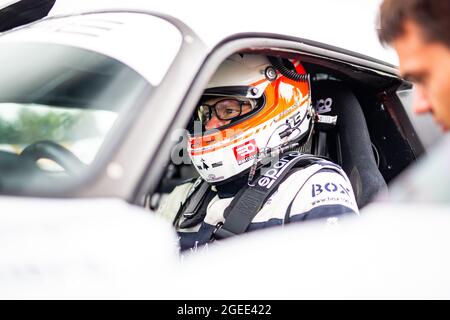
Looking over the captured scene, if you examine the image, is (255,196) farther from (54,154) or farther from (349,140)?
(54,154)

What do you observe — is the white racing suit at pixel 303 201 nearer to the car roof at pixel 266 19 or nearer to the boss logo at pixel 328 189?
the boss logo at pixel 328 189

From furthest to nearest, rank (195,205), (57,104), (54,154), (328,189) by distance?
1. (195,205)
2. (328,189)
3. (57,104)
4. (54,154)

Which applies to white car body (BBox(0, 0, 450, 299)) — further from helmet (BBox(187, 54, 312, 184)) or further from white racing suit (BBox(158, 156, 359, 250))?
helmet (BBox(187, 54, 312, 184))

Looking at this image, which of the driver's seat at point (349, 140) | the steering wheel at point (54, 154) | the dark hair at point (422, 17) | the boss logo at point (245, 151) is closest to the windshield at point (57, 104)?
the steering wheel at point (54, 154)

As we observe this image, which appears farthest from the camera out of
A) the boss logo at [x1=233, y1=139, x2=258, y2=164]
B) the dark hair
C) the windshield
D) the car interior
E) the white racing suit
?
the car interior

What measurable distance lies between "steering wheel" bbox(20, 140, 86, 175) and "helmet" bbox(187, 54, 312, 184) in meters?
0.74

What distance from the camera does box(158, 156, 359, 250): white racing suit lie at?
171 cm

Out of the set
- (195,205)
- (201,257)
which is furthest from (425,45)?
(195,205)

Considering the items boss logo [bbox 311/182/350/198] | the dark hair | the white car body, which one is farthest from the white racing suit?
the dark hair

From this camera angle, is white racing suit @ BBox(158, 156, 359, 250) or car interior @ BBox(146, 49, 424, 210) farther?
car interior @ BBox(146, 49, 424, 210)

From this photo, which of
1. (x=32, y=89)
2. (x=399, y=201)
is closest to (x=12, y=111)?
(x=32, y=89)

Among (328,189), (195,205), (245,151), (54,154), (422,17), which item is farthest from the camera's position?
(195,205)

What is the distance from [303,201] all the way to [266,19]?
602 millimetres

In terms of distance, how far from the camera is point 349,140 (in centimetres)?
213
